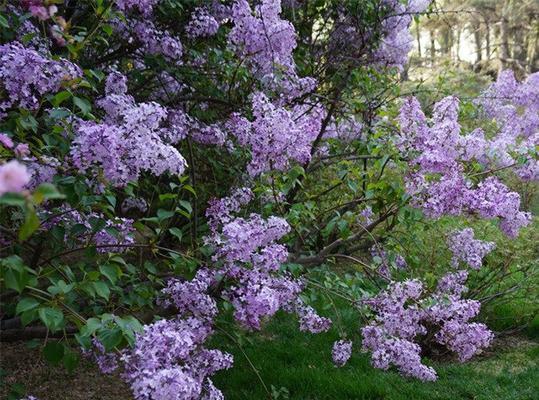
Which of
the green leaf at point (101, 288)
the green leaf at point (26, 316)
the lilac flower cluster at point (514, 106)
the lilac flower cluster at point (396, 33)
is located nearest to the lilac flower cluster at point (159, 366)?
the green leaf at point (101, 288)

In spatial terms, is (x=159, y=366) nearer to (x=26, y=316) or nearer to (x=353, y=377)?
(x=26, y=316)

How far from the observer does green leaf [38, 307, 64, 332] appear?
1.63 m

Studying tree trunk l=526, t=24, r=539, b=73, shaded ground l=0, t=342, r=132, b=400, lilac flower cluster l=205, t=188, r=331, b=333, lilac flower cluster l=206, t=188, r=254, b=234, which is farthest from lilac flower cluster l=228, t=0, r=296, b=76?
tree trunk l=526, t=24, r=539, b=73

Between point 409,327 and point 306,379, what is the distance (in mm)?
1254

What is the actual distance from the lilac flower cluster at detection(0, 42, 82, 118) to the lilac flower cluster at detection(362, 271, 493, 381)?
1710 mm

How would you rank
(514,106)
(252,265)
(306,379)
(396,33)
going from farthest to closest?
(514,106) → (396,33) → (306,379) → (252,265)

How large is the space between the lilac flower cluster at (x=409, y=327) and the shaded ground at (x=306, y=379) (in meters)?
0.85

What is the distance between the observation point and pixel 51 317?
5.45 feet

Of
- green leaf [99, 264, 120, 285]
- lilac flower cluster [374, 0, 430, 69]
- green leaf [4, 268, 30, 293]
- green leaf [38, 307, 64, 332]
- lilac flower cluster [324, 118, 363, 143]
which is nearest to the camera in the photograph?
green leaf [4, 268, 30, 293]

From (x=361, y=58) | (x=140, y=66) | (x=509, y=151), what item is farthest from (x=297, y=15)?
(x=509, y=151)

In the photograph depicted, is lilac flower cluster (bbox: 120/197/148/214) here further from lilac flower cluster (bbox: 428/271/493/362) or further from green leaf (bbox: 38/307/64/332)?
green leaf (bbox: 38/307/64/332)

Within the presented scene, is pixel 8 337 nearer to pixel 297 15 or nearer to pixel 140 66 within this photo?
pixel 140 66

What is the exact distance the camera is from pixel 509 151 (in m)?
3.85

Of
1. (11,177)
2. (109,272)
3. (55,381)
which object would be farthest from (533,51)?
(11,177)
